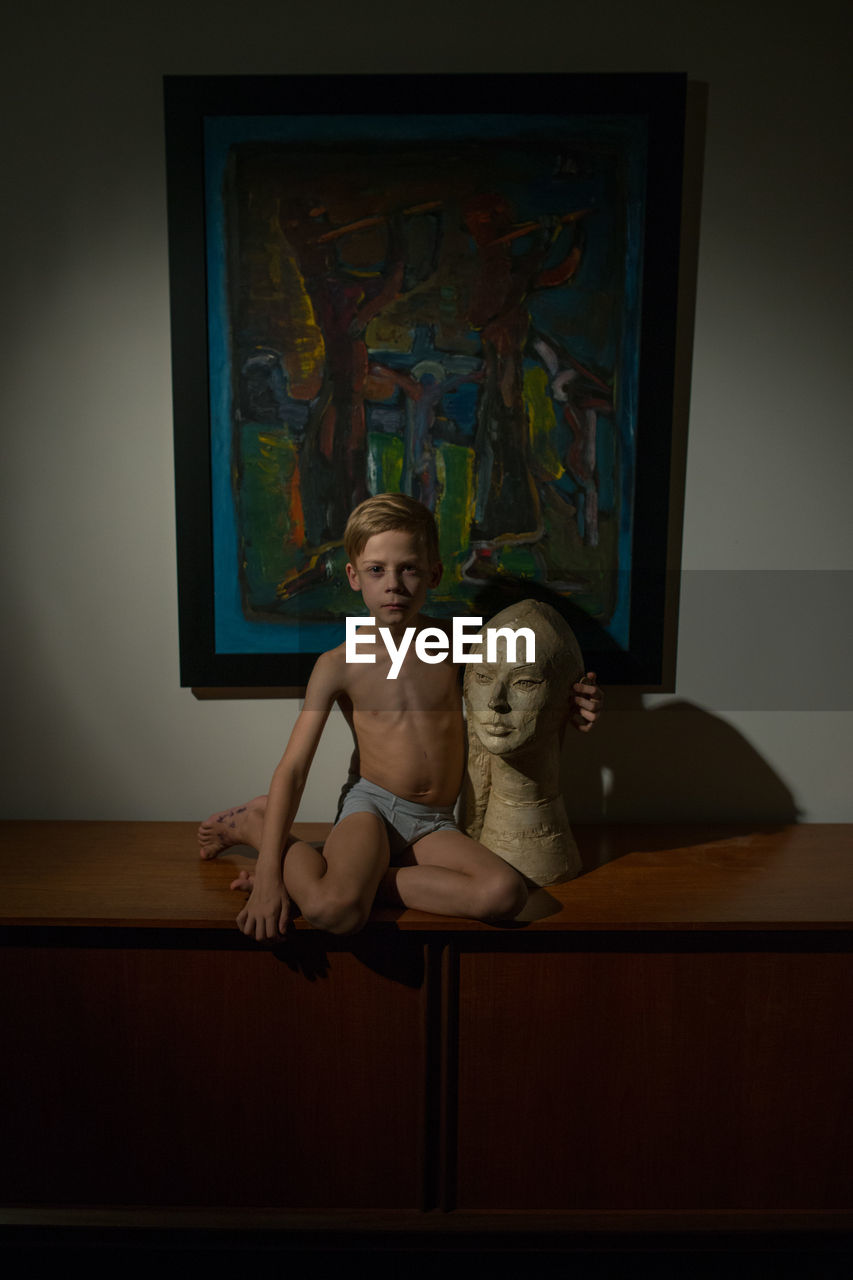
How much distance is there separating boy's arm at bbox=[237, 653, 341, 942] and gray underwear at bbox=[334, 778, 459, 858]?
12 centimetres

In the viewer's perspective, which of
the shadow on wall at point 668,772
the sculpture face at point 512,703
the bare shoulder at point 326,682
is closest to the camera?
the sculpture face at point 512,703

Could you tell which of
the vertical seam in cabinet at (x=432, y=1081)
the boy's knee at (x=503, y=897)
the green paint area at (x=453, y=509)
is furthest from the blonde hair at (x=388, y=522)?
the vertical seam in cabinet at (x=432, y=1081)

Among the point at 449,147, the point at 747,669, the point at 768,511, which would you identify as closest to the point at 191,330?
the point at 449,147

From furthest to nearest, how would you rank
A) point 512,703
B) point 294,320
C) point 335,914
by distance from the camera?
1. point 294,320
2. point 512,703
3. point 335,914

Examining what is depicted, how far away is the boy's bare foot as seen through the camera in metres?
1.47

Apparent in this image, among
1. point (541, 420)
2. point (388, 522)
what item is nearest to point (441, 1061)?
point (388, 522)

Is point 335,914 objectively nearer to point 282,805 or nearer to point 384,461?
point 282,805

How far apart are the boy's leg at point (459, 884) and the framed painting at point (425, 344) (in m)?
0.52

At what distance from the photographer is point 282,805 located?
1.35 metres

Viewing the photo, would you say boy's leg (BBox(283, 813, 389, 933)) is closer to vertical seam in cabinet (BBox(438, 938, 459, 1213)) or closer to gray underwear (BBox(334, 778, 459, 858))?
gray underwear (BBox(334, 778, 459, 858))

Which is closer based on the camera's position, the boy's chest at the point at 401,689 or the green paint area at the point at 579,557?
the boy's chest at the point at 401,689

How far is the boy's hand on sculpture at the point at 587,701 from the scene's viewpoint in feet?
4.56

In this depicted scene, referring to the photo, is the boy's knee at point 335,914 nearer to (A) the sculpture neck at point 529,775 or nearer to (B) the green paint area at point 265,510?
(A) the sculpture neck at point 529,775

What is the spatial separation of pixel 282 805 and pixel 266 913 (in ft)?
0.63
